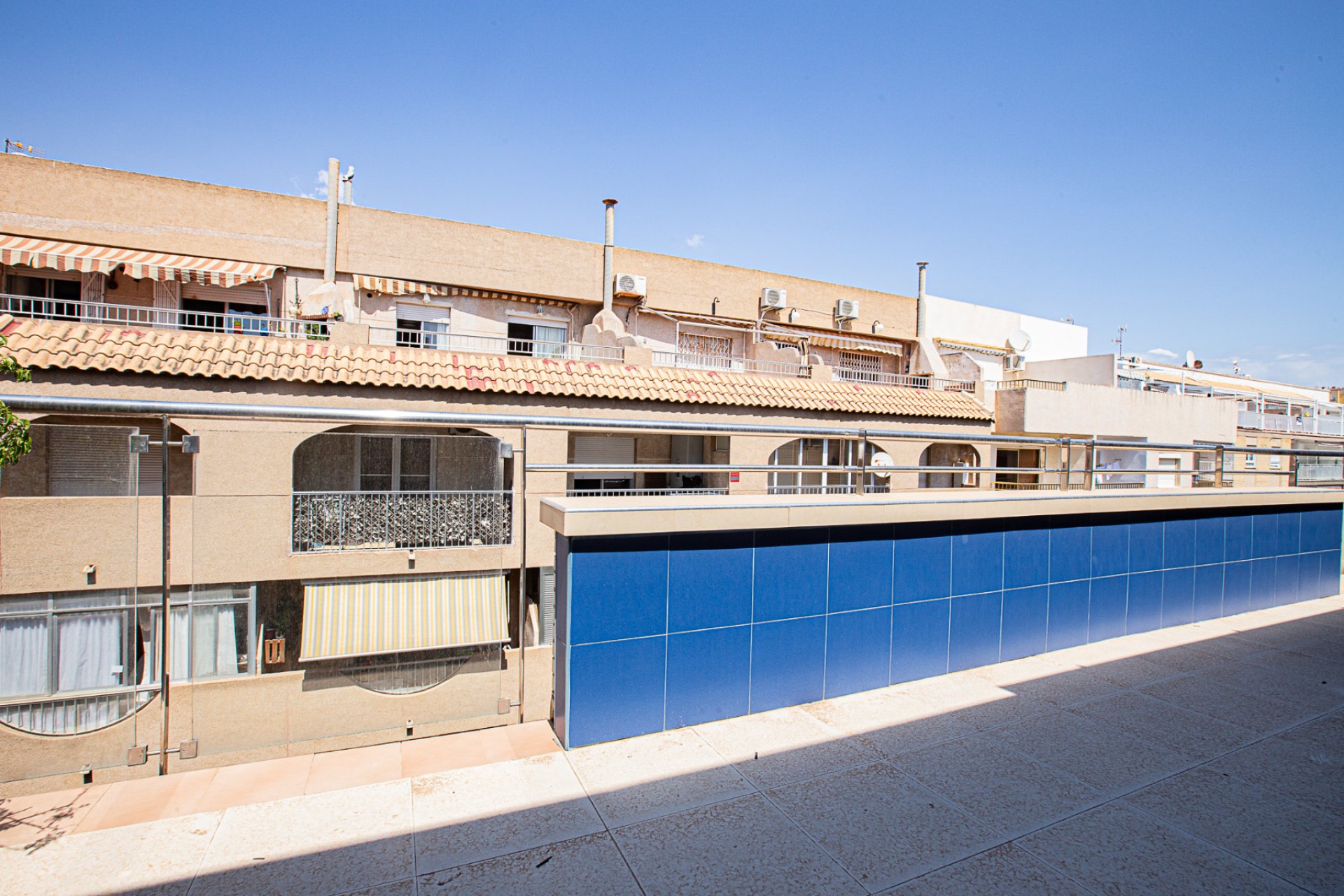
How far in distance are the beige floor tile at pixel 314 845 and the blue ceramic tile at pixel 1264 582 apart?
31.5 ft

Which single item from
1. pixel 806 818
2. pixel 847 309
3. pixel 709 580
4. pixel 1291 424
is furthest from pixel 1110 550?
pixel 1291 424

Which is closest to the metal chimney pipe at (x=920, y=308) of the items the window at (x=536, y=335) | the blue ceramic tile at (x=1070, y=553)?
the window at (x=536, y=335)

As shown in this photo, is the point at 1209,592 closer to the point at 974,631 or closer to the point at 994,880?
the point at 974,631

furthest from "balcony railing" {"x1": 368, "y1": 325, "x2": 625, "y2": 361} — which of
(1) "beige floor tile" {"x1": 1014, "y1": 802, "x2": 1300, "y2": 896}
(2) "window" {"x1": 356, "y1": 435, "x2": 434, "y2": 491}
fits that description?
(1) "beige floor tile" {"x1": 1014, "y1": 802, "x2": 1300, "y2": 896}

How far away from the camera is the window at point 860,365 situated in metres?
24.5

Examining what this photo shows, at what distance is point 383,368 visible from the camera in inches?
523

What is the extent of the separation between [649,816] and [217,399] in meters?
11.8

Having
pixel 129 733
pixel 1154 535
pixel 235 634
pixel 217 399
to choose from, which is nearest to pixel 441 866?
pixel 129 733

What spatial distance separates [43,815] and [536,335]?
17.9 m

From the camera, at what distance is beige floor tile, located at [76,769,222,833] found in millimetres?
3285

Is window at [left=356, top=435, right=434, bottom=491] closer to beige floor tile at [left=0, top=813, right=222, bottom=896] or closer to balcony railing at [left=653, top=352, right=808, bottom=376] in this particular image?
beige floor tile at [left=0, top=813, right=222, bottom=896]

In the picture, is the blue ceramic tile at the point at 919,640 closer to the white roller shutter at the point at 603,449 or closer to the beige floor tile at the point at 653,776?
the beige floor tile at the point at 653,776

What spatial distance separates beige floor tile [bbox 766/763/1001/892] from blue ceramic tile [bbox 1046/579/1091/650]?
3119 mm

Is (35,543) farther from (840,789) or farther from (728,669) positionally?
(840,789)
